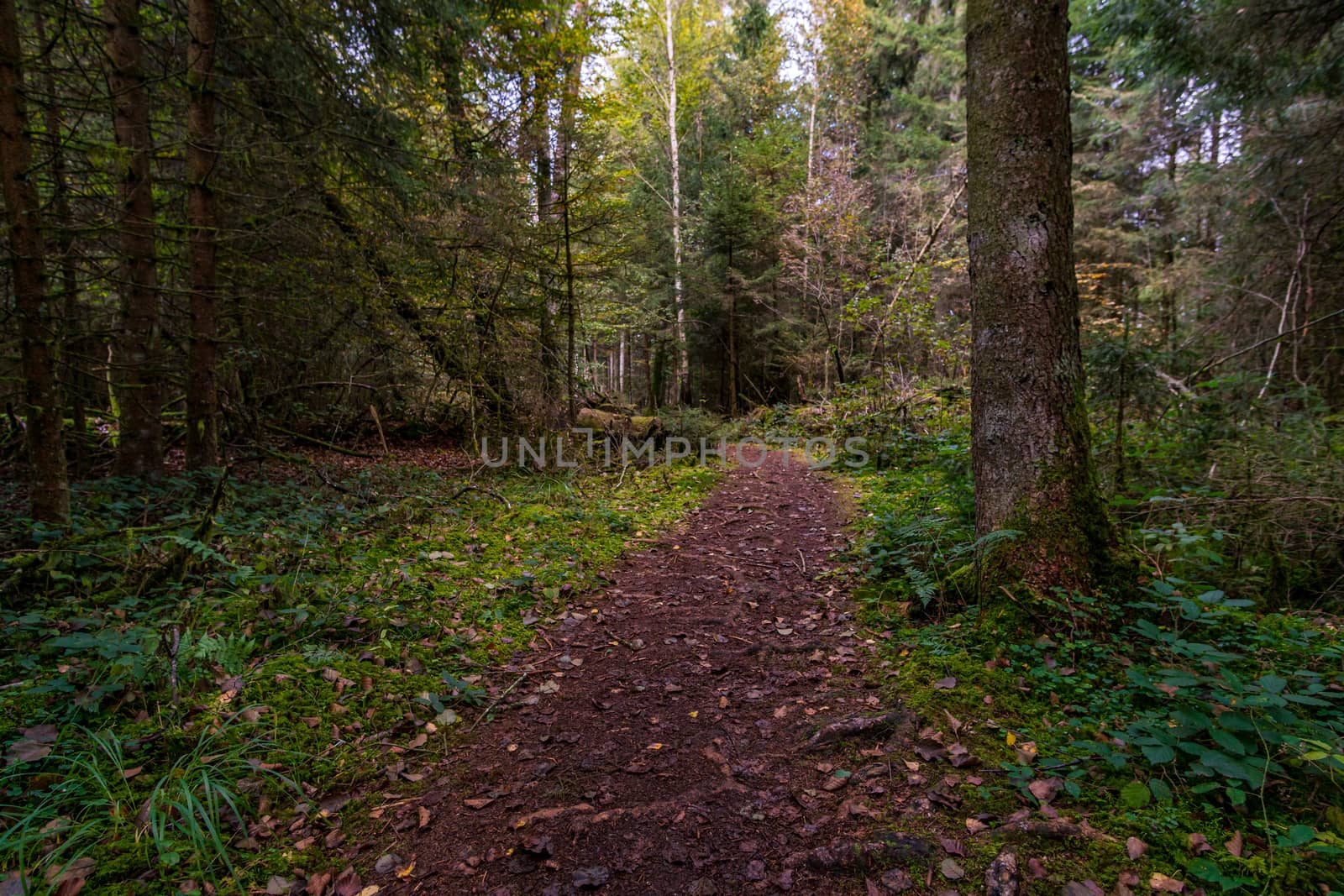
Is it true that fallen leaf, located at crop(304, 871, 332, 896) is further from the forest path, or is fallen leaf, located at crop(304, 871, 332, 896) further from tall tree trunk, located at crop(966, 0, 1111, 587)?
tall tree trunk, located at crop(966, 0, 1111, 587)

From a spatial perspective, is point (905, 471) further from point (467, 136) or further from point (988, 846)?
point (467, 136)

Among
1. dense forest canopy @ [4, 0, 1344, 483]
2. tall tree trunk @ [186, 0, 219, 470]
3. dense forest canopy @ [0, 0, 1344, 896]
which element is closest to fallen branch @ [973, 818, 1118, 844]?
dense forest canopy @ [0, 0, 1344, 896]

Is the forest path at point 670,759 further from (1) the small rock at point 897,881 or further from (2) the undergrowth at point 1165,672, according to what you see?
(2) the undergrowth at point 1165,672

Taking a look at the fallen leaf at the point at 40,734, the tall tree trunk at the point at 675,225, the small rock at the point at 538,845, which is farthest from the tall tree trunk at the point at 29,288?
the tall tree trunk at the point at 675,225

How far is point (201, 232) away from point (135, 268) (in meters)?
0.74

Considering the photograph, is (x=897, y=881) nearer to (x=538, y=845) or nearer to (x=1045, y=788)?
(x=1045, y=788)

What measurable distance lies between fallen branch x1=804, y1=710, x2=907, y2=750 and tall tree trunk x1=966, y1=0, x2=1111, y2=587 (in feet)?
3.92

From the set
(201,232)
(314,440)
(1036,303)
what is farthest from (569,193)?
(1036,303)

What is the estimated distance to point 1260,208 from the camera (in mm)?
6633

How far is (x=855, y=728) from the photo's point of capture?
2.76 m

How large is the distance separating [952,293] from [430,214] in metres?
17.0

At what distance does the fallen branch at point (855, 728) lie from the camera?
8.96ft

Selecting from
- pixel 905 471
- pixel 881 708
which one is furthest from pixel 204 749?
pixel 905 471

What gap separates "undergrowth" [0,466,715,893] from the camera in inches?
82.5
